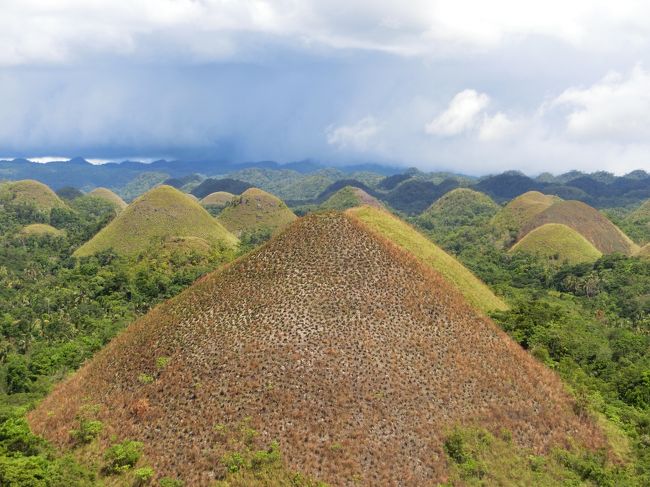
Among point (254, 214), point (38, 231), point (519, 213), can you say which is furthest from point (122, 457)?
point (519, 213)

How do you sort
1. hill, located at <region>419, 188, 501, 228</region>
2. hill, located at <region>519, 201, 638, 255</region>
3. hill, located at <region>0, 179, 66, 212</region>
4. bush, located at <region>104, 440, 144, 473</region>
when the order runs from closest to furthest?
bush, located at <region>104, 440, 144, 473</region> → hill, located at <region>519, 201, 638, 255</region> → hill, located at <region>0, 179, 66, 212</region> → hill, located at <region>419, 188, 501, 228</region>

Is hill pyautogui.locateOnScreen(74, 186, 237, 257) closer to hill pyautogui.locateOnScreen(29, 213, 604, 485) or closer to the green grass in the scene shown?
the green grass

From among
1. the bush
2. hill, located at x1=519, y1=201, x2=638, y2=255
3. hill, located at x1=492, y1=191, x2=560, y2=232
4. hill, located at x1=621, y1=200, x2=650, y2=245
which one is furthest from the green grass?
hill, located at x1=621, y1=200, x2=650, y2=245

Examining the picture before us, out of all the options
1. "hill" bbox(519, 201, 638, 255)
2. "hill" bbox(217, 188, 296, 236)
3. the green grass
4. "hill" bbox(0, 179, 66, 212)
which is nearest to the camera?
the green grass

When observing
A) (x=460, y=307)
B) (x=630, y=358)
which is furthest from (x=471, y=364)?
(x=630, y=358)

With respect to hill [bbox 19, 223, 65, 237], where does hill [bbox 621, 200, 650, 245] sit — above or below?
above
